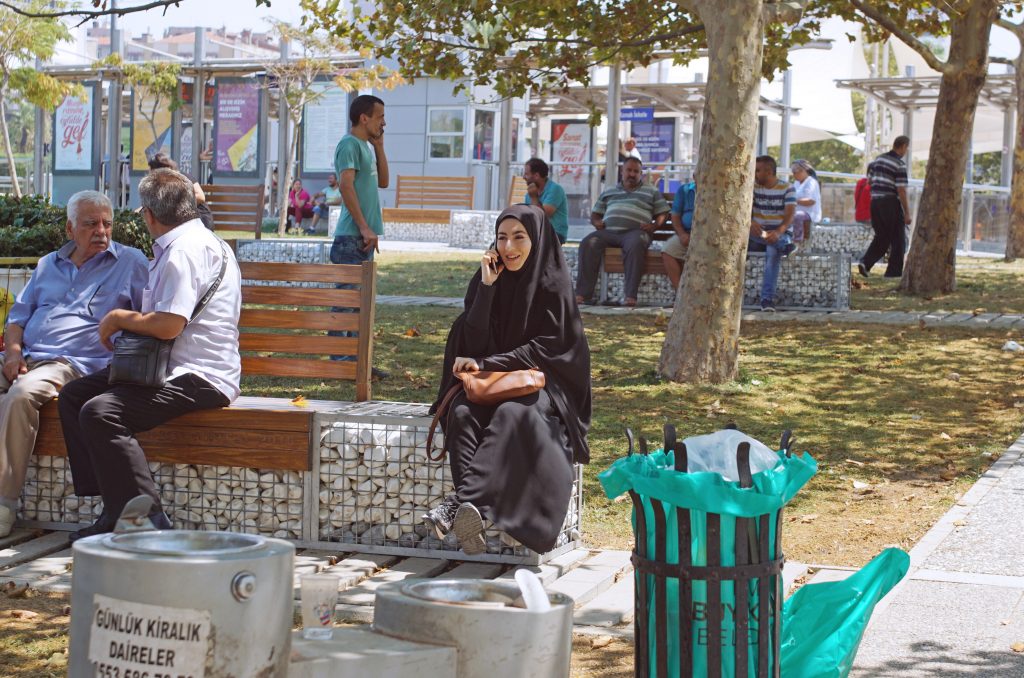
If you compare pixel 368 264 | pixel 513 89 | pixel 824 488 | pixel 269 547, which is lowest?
pixel 824 488

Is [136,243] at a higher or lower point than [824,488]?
higher

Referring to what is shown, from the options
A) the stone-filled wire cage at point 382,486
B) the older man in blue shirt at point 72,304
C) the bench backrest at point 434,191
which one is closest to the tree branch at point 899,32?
the older man in blue shirt at point 72,304

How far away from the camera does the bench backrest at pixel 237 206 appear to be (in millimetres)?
17750

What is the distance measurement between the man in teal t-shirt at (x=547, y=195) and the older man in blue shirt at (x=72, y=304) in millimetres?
7145

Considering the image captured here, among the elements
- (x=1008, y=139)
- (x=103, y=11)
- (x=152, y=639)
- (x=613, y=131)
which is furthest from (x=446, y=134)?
(x=152, y=639)

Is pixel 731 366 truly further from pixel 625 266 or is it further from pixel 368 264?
pixel 625 266

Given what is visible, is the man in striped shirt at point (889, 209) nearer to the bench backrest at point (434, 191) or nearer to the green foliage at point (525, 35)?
the green foliage at point (525, 35)

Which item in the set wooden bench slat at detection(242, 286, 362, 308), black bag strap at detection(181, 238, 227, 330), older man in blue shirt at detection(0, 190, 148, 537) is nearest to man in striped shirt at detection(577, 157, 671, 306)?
wooden bench slat at detection(242, 286, 362, 308)

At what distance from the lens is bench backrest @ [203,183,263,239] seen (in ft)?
58.2

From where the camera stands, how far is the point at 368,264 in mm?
6062

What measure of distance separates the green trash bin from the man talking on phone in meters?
5.27

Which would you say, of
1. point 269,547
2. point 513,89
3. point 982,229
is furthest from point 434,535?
point 982,229

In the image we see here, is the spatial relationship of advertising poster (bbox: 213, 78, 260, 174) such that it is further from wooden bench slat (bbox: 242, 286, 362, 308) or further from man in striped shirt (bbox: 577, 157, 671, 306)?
wooden bench slat (bbox: 242, 286, 362, 308)

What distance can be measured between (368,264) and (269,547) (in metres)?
3.39
